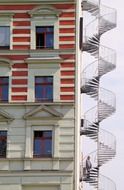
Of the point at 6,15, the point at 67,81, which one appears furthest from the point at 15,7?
the point at 67,81

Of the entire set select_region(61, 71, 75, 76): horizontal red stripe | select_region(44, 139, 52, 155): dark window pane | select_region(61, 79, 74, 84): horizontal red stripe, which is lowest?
select_region(44, 139, 52, 155): dark window pane

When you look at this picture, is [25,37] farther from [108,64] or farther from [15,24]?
[108,64]

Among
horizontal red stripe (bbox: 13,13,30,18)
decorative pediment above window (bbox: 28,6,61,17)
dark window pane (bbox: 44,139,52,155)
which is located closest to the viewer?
dark window pane (bbox: 44,139,52,155)

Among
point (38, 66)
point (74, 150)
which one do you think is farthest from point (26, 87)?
point (74, 150)

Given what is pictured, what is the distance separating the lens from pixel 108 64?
5000 cm

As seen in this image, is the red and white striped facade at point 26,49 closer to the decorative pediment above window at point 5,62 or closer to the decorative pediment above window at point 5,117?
the decorative pediment above window at point 5,62

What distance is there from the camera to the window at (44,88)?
1863 inches

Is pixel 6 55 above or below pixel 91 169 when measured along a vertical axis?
above

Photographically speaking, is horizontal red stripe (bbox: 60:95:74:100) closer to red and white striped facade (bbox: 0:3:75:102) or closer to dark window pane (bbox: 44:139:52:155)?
red and white striped facade (bbox: 0:3:75:102)

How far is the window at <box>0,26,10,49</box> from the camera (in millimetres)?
48250

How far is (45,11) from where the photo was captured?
48.1 meters

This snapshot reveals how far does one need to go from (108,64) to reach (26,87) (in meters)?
6.25

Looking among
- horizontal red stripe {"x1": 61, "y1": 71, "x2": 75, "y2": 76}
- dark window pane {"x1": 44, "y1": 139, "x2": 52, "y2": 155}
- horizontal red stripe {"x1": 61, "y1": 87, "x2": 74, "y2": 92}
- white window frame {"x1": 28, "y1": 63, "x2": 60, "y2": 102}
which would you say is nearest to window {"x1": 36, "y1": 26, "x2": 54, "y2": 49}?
white window frame {"x1": 28, "y1": 63, "x2": 60, "y2": 102}

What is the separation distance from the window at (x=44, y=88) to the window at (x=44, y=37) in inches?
85.0
